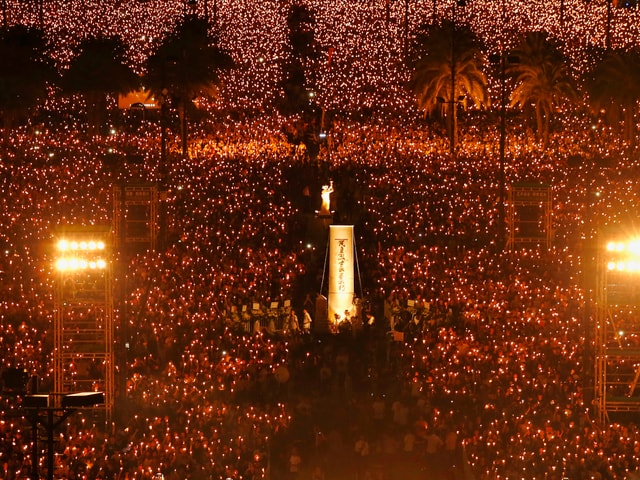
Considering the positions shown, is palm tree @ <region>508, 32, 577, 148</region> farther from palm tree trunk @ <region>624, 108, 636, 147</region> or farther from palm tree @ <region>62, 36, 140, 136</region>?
palm tree @ <region>62, 36, 140, 136</region>

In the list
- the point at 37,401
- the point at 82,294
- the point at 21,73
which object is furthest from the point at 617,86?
the point at 37,401

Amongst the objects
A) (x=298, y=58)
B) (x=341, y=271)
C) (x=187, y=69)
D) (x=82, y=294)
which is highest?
(x=298, y=58)

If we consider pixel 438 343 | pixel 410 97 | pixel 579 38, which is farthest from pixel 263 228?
pixel 579 38

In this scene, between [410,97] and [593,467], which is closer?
[593,467]

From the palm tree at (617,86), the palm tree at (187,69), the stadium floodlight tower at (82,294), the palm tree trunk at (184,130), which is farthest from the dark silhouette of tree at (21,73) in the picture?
the stadium floodlight tower at (82,294)

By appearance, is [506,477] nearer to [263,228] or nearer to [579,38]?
[263,228]

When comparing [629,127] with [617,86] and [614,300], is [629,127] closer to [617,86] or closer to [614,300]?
[617,86]
